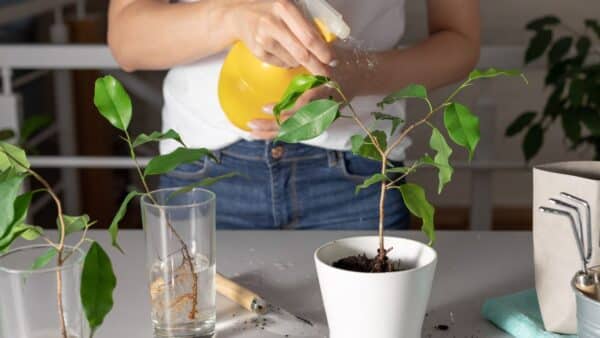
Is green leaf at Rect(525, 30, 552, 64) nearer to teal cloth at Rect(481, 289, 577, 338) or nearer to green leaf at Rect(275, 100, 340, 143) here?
teal cloth at Rect(481, 289, 577, 338)

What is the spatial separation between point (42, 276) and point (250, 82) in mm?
391

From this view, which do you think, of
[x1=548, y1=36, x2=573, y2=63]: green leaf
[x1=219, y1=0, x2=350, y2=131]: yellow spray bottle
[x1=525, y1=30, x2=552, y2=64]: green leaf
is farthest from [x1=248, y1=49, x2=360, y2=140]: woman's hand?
[x1=548, y1=36, x2=573, y2=63]: green leaf

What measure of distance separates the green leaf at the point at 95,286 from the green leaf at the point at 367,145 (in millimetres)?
223

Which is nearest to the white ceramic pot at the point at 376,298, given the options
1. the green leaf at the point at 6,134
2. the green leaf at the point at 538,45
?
the green leaf at the point at 6,134

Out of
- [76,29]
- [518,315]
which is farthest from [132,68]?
[76,29]

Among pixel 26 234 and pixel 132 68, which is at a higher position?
pixel 132 68

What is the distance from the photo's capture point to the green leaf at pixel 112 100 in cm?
69

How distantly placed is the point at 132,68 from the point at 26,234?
21.6 inches

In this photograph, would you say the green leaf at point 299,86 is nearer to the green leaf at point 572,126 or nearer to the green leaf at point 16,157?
the green leaf at point 16,157

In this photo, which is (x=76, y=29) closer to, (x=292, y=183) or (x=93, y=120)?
(x=93, y=120)

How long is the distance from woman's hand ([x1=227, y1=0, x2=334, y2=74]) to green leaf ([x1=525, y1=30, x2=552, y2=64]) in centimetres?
111

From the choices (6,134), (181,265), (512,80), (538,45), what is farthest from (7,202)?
(512,80)

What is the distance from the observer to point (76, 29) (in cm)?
275

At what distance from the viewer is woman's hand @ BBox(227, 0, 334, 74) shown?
2.72 ft
